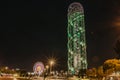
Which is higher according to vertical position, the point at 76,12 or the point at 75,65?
the point at 76,12

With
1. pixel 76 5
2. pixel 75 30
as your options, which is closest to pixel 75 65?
pixel 75 30

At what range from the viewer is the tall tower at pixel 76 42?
89.8m

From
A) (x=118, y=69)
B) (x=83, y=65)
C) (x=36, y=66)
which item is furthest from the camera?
(x=83, y=65)

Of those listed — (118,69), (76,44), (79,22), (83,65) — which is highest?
(79,22)

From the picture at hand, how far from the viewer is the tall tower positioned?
89812 mm

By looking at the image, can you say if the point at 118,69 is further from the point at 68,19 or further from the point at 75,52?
the point at 68,19

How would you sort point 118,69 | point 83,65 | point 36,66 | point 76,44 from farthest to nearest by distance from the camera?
point 76,44
point 83,65
point 118,69
point 36,66

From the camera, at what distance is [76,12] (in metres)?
A: 101

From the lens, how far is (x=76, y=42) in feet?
317

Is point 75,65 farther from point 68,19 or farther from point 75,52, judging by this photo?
point 68,19

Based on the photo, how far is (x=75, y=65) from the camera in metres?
89.6

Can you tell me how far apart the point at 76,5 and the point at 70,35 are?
1053 cm

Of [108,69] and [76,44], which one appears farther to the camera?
[76,44]

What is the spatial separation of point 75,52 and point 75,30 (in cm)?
1000
